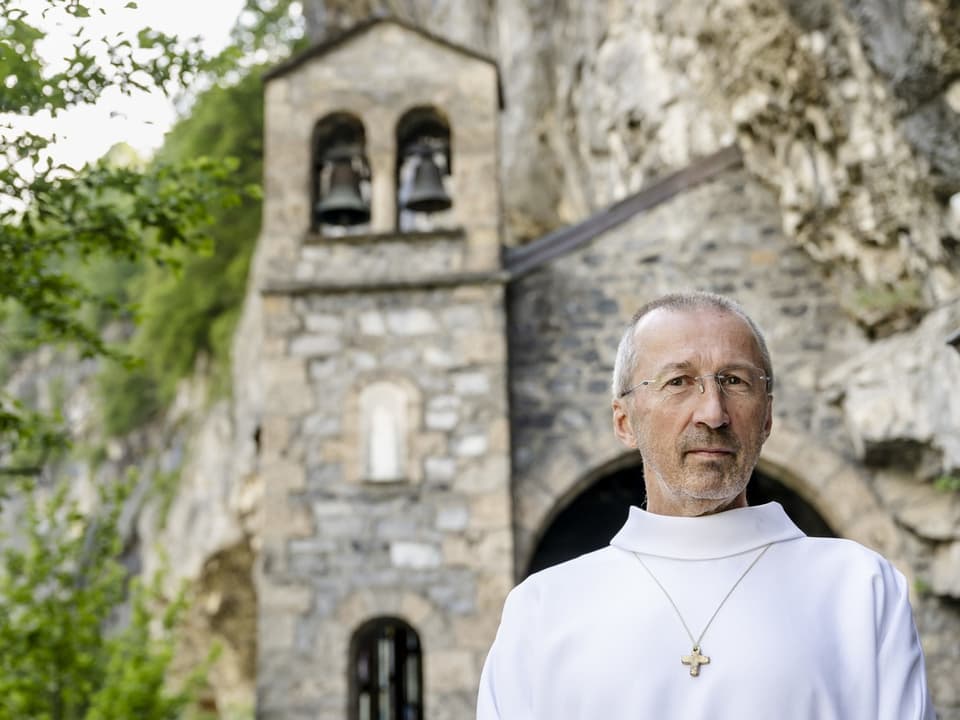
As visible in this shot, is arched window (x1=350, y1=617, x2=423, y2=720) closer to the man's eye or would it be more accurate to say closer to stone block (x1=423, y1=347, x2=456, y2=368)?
stone block (x1=423, y1=347, x2=456, y2=368)

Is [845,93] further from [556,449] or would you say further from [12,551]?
[12,551]

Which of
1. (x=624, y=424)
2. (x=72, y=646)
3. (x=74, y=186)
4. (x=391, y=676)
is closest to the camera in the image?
(x=624, y=424)

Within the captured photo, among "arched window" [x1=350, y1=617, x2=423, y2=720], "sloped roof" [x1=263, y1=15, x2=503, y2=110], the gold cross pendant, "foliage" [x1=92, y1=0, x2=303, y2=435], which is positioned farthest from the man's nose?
"foliage" [x1=92, y1=0, x2=303, y2=435]

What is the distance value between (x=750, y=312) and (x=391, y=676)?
4.16 meters

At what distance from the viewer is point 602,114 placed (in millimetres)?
10445

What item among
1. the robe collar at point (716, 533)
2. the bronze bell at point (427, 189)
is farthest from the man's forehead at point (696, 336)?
the bronze bell at point (427, 189)

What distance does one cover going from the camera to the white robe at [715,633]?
57.3 inches

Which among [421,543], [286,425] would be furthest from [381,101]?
[421,543]

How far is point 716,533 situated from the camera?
1604 mm

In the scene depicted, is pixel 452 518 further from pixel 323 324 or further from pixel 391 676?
pixel 391 676

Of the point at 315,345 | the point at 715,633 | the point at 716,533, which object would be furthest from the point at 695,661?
the point at 315,345

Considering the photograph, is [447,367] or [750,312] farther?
[750,312]

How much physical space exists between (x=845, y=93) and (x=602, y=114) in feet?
14.8

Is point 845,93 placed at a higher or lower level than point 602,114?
lower
